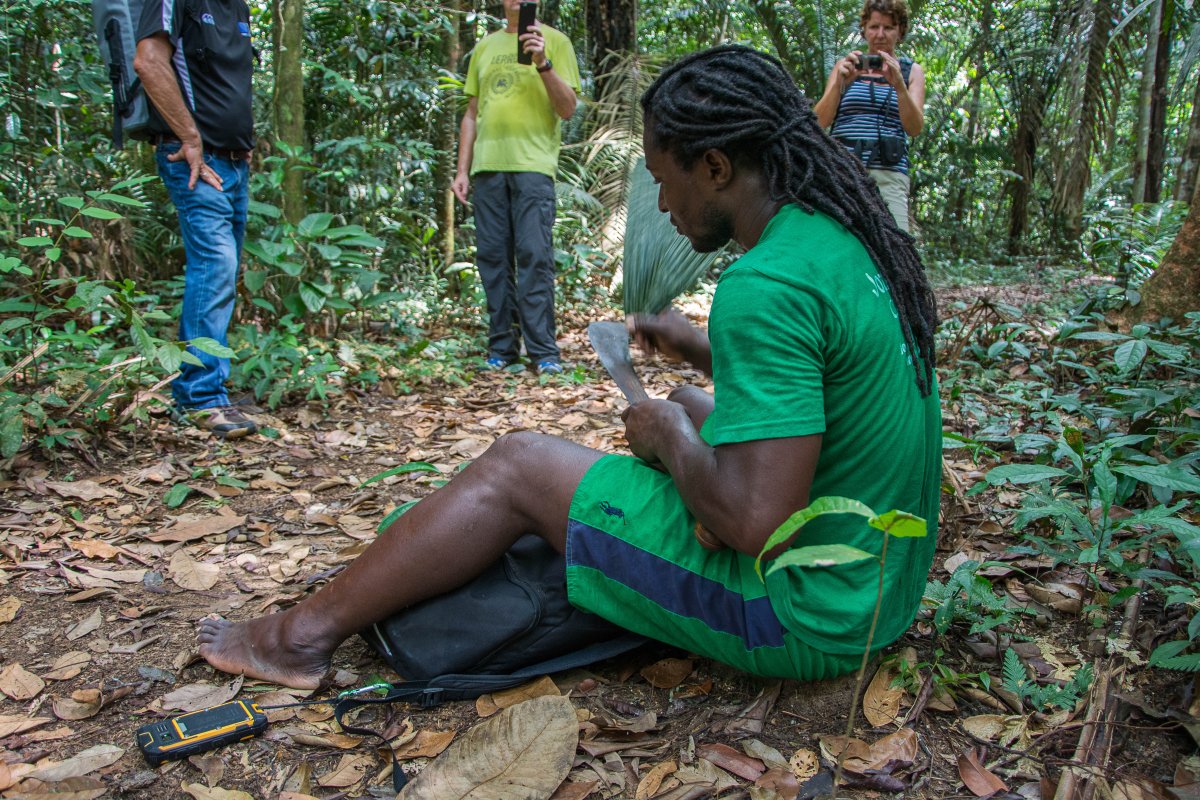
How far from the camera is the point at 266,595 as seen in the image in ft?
7.82

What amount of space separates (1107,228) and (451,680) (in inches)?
181

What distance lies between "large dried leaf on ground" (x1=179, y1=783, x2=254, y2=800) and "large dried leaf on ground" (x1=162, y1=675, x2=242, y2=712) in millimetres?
287

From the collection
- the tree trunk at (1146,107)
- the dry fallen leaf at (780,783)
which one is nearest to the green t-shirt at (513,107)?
the dry fallen leaf at (780,783)

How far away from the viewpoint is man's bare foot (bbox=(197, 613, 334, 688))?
73.7 inches

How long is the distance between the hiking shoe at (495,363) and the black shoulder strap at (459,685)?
10.1 feet

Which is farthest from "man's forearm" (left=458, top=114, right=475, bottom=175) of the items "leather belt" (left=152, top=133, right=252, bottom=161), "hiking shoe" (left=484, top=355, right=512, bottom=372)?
"leather belt" (left=152, top=133, right=252, bottom=161)

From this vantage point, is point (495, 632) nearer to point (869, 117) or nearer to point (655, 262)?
point (655, 262)

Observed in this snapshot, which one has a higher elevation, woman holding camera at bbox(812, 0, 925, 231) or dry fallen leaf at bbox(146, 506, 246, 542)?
woman holding camera at bbox(812, 0, 925, 231)

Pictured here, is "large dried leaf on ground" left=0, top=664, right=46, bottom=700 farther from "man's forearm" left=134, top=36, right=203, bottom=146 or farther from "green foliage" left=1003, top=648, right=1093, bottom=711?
"man's forearm" left=134, top=36, right=203, bottom=146

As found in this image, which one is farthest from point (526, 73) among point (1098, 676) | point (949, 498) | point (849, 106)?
point (1098, 676)

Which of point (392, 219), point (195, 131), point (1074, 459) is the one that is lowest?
point (1074, 459)

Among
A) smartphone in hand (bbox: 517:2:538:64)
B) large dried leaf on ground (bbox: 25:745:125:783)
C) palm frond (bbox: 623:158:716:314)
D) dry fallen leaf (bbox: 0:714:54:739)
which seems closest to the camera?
large dried leaf on ground (bbox: 25:745:125:783)

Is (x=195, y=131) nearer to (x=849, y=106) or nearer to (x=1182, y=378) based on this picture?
(x=849, y=106)

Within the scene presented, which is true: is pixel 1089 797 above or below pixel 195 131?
below
